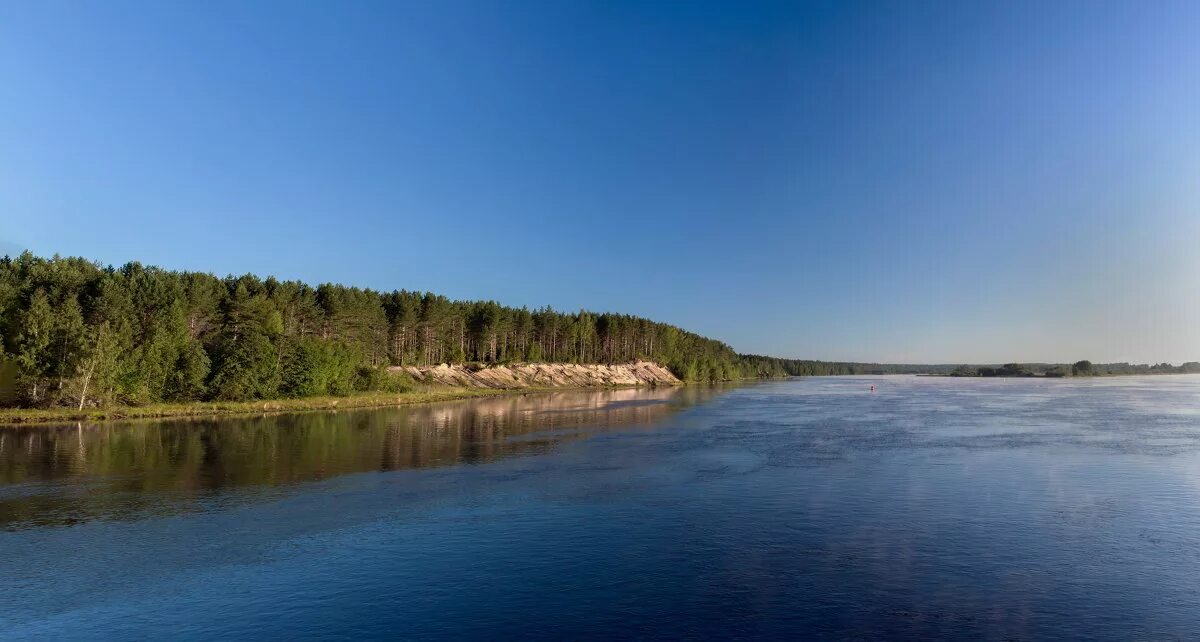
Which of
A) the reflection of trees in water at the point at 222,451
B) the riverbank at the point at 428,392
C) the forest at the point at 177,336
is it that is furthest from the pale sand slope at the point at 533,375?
the reflection of trees in water at the point at 222,451

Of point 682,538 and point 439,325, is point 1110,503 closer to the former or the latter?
point 682,538

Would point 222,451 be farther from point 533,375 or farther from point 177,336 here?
point 533,375

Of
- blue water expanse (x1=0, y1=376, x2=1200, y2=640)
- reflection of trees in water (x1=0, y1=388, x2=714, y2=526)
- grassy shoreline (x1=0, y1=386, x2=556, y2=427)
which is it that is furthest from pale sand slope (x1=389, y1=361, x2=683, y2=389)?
blue water expanse (x1=0, y1=376, x2=1200, y2=640)

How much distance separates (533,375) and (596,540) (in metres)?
127

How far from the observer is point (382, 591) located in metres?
20.4

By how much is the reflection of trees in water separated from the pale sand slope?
1829 inches

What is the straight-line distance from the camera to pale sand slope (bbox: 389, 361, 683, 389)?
129 meters

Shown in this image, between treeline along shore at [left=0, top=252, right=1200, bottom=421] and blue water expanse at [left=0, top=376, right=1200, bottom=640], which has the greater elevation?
treeline along shore at [left=0, top=252, right=1200, bottom=421]

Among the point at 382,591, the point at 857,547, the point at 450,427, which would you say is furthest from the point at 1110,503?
the point at 450,427

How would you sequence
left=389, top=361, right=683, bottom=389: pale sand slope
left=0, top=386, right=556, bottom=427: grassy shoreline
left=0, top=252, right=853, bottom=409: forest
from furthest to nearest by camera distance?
left=389, top=361, right=683, bottom=389: pale sand slope, left=0, top=252, right=853, bottom=409: forest, left=0, top=386, right=556, bottom=427: grassy shoreline

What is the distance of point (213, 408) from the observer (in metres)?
75.2

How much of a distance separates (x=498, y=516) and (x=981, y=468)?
31.8 metres

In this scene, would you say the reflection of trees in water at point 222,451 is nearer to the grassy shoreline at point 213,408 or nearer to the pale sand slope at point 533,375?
the grassy shoreline at point 213,408

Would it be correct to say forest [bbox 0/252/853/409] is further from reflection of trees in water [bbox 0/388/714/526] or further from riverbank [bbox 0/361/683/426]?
reflection of trees in water [bbox 0/388/714/526]
